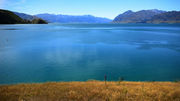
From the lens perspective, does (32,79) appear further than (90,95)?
Yes

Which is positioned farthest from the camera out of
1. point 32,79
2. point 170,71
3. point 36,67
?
point 36,67

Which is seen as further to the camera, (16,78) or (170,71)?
(170,71)

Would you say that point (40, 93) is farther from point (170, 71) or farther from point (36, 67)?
point (170, 71)

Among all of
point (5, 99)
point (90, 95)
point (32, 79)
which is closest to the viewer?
point (5, 99)

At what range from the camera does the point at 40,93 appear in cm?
820

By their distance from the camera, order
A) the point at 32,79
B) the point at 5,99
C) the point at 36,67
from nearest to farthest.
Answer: the point at 5,99 → the point at 32,79 → the point at 36,67

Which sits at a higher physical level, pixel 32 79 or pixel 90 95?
pixel 90 95

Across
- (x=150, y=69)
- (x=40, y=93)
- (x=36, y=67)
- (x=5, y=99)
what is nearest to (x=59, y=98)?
(x=40, y=93)

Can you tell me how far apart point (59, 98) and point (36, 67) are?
1406 centimetres

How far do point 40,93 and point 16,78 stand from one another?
1007 cm

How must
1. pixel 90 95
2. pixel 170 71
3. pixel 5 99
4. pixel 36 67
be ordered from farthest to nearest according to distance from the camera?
1. pixel 36 67
2. pixel 170 71
3. pixel 90 95
4. pixel 5 99

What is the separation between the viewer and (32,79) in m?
16.2

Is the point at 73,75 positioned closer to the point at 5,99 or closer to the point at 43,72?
the point at 43,72

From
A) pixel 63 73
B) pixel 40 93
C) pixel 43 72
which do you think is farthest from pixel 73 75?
pixel 40 93
